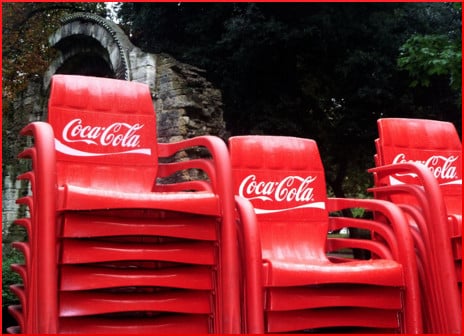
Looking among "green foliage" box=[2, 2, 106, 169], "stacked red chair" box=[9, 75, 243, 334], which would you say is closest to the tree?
"green foliage" box=[2, 2, 106, 169]

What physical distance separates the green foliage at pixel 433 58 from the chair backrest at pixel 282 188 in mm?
4328

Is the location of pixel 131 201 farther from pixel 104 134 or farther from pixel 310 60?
pixel 310 60

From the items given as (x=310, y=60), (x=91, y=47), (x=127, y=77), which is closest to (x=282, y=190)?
(x=127, y=77)

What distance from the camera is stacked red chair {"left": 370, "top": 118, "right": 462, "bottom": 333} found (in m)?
1.97

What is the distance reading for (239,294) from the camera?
1.75 meters

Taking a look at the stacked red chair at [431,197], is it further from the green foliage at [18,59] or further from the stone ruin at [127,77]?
the green foliage at [18,59]

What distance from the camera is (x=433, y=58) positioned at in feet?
22.0

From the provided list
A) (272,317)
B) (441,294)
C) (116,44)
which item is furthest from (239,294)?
(116,44)

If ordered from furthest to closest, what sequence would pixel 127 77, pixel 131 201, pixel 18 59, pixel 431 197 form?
pixel 18 59, pixel 127 77, pixel 431 197, pixel 131 201

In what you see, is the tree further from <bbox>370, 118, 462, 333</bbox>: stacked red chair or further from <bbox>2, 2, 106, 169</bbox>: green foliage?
<bbox>370, 118, 462, 333</bbox>: stacked red chair

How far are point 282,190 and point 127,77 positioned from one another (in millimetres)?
4316

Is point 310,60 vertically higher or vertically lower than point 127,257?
higher

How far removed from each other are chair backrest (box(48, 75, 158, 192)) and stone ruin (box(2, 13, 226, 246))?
2.92m

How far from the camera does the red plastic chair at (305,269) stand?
1.75 metres
